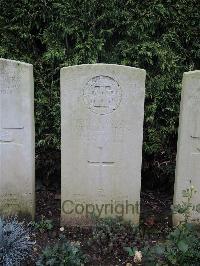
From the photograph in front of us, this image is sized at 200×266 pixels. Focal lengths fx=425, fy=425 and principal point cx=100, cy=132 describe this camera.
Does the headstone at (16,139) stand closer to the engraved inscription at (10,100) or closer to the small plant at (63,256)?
the engraved inscription at (10,100)

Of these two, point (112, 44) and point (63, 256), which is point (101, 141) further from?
point (112, 44)

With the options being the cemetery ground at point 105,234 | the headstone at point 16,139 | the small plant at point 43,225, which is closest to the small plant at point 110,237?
the cemetery ground at point 105,234

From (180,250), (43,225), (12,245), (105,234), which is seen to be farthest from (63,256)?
(180,250)

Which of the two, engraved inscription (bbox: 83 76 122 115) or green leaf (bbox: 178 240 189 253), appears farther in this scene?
engraved inscription (bbox: 83 76 122 115)

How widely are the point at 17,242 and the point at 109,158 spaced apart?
1.16 metres

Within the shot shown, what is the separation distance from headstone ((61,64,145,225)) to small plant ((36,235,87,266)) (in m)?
0.67

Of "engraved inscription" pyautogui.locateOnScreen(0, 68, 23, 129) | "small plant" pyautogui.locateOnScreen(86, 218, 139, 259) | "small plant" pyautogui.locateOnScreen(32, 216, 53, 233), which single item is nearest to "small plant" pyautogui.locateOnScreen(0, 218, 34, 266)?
"small plant" pyautogui.locateOnScreen(32, 216, 53, 233)

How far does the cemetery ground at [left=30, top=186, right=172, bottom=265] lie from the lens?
3.86 meters

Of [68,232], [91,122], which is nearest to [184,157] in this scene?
[91,122]

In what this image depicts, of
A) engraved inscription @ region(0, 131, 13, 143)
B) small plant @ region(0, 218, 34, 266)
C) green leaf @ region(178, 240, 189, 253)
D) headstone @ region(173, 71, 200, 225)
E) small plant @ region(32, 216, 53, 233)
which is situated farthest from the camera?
small plant @ region(32, 216, 53, 233)

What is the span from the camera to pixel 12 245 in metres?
3.53

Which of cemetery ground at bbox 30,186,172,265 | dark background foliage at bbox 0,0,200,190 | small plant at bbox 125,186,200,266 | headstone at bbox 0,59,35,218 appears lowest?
cemetery ground at bbox 30,186,172,265

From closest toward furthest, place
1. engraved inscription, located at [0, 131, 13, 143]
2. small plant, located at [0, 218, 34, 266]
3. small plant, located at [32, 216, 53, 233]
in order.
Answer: small plant, located at [0, 218, 34, 266] → engraved inscription, located at [0, 131, 13, 143] → small plant, located at [32, 216, 53, 233]

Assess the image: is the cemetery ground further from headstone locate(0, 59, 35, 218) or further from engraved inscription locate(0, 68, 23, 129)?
engraved inscription locate(0, 68, 23, 129)
